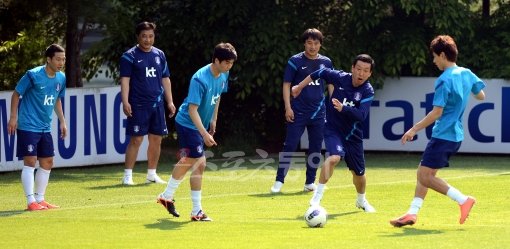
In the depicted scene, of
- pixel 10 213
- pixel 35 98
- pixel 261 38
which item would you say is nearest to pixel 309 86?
pixel 35 98

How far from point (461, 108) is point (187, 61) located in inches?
445

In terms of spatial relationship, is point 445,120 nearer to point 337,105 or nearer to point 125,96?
point 337,105

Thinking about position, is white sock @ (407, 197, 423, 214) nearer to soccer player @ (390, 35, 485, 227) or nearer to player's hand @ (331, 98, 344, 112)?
soccer player @ (390, 35, 485, 227)

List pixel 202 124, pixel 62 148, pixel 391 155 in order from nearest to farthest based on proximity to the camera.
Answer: pixel 202 124 → pixel 62 148 → pixel 391 155

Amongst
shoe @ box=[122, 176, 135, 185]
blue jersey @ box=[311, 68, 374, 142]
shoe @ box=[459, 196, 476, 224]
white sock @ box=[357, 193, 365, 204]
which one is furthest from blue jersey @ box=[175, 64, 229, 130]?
shoe @ box=[122, 176, 135, 185]

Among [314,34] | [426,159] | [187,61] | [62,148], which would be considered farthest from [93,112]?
[426,159]

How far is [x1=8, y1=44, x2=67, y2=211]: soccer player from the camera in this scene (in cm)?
1453

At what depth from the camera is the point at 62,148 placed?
19.4 metres

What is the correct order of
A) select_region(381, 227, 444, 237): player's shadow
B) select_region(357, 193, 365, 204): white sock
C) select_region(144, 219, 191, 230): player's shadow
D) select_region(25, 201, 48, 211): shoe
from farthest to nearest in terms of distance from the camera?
1. select_region(25, 201, 48, 211): shoe
2. select_region(357, 193, 365, 204): white sock
3. select_region(144, 219, 191, 230): player's shadow
4. select_region(381, 227, 444, 237): player's shadow

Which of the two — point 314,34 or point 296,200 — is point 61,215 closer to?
point 296,200

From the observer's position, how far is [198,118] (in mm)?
12797

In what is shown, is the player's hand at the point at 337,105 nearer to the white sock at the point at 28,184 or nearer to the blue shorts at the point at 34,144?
the blue shorts at the point at 34,144

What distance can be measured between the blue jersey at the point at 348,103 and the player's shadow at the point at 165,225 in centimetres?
201

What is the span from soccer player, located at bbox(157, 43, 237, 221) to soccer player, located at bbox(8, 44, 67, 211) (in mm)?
2064
